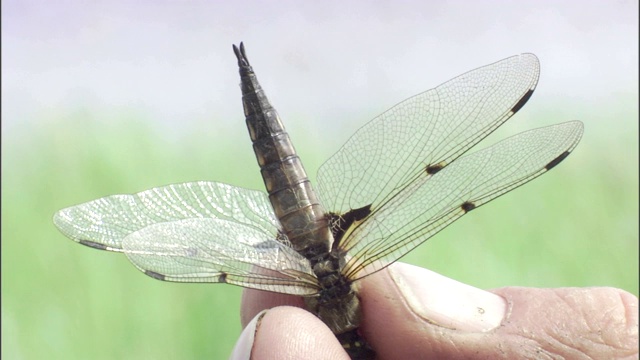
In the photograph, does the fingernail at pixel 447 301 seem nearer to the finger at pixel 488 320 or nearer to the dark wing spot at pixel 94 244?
the finger at pixel 488 320

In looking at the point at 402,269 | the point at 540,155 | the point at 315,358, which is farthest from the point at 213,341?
the point at 540,155

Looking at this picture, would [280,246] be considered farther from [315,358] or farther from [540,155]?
[540,155]

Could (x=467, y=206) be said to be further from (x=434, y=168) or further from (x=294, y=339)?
(x=294, y=339)

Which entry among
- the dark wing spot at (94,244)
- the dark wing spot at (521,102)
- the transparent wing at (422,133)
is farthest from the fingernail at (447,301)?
the dark wing spot at (94,244)

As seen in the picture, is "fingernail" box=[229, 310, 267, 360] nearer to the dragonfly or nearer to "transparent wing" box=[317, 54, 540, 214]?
the dragonfly

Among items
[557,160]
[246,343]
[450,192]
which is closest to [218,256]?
[246,343]

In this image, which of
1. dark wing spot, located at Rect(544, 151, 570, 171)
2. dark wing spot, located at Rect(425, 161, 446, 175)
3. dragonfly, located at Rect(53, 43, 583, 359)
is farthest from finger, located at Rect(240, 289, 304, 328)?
dark wing spot, located at Rect(544, 151, 570, 171)

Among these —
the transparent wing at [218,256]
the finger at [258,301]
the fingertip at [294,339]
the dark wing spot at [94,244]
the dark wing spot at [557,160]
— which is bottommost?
the fingertip at [294,339]
